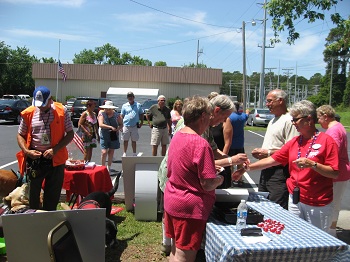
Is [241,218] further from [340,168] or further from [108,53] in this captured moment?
[108,53]

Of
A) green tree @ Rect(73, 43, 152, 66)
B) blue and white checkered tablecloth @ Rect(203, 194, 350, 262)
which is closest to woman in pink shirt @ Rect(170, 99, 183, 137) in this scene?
blue and white checkered tablecloth @ Rect(203, 194, 350, 262)

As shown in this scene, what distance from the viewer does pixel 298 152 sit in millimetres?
3428

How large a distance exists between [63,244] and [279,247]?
166 cm

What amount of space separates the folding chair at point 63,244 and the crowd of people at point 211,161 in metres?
0.79

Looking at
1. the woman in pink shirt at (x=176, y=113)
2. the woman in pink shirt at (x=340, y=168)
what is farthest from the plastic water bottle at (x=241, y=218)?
the woman in pink shirt at (x=176, y=113)

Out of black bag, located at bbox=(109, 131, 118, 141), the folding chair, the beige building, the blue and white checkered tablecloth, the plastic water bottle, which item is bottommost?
the folding chair

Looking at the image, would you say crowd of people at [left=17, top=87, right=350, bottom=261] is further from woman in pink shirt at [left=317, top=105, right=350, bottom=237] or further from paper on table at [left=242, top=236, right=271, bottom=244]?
paper on table at [left=242, top=236, right=271, bottom=244]

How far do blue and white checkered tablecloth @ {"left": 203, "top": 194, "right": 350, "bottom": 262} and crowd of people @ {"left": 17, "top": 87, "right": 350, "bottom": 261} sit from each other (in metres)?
0.15

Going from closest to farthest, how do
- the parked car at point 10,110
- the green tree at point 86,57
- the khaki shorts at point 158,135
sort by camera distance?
the khaki shorts at point 158,135 → the parked car at point 10,110 → the green tree at point 86,57

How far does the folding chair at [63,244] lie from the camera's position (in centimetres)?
277

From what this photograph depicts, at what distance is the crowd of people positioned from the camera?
9.19 ft

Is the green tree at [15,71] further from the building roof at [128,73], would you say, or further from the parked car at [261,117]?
the parked car at [261,117]

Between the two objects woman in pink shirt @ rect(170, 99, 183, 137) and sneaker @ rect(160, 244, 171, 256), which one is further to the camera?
woman in pink shirt @ rect(170, 99, 183, 137)

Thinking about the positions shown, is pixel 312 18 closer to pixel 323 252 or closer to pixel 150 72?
pixel 323 252
